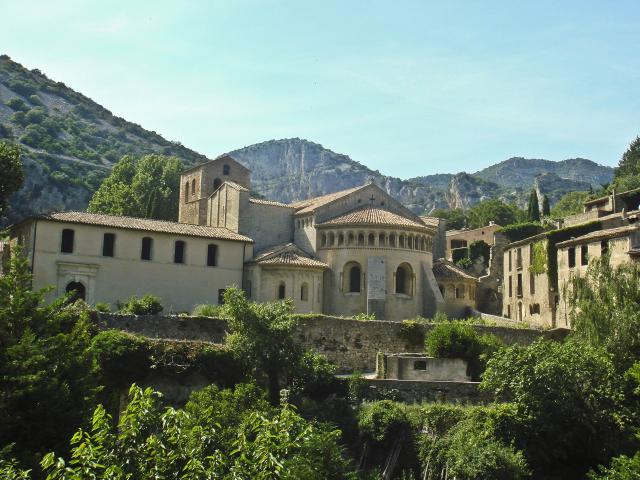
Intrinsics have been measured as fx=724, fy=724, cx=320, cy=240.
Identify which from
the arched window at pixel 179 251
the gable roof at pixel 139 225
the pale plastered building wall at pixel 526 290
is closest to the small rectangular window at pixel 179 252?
the arched window at pixel 179 251

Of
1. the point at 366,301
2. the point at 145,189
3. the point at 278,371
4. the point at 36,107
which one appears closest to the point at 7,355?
the point at 278,371

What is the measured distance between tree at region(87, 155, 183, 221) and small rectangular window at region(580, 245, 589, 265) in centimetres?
4658

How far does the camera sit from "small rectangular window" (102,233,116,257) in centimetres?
4806

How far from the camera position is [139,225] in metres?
49.7

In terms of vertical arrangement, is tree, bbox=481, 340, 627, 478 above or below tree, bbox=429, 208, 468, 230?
below

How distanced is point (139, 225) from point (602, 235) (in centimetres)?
3174

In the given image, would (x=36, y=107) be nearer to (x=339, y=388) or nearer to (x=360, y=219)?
(x=360, y=219)

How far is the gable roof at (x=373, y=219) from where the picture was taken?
53.9 m

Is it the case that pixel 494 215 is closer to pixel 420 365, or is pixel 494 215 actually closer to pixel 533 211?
pixel 533 211

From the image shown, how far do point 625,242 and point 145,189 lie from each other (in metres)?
53.8

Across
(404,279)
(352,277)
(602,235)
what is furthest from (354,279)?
(602,235)

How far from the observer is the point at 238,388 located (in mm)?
31562

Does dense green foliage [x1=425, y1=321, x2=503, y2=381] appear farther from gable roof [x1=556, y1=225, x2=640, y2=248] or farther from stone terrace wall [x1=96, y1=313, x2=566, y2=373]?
gable roof [x1=556, y1=225, x2=640, y2=248]

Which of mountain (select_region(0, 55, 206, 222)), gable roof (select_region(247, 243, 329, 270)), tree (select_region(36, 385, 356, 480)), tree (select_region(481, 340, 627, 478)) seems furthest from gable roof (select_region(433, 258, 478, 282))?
mountain (select_region(0, 55, 206, 222))
